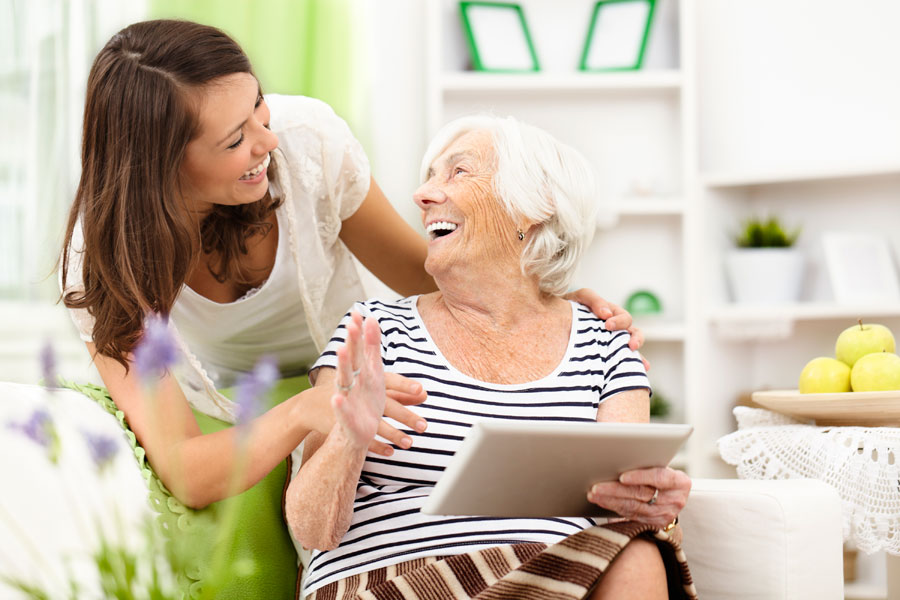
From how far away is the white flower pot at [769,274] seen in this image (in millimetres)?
2824

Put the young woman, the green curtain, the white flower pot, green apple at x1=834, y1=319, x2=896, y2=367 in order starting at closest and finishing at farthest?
the young woman
green apple at x1=834, y1=319, x2=896, y2=367
the green curtain
the white flower pot

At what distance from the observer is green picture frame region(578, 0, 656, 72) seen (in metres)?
2.99

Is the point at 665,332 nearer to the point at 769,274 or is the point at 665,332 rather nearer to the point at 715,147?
the point at 769,274

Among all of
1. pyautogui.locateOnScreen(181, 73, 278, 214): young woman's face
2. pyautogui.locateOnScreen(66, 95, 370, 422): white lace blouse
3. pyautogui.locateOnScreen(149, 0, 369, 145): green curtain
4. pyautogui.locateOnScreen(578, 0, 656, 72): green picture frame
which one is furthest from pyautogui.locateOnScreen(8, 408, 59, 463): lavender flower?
pyautogui.locateOnScreen(578, 0, 656, 72): green picture frame

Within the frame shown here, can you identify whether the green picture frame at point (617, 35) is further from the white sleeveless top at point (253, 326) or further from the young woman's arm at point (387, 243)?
the white sleeveless top at point (253, 326)

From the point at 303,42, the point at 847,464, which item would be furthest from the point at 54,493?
the point at 303,42

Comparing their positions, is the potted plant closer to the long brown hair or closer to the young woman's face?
the young woman's face

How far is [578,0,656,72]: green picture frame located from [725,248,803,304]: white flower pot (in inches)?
30.1

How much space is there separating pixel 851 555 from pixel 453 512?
2.14 metres

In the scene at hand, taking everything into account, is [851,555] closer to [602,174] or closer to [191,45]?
[602,174]

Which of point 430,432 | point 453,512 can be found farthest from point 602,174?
point 453,512

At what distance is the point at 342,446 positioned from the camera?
1.14 m

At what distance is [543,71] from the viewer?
3156mm

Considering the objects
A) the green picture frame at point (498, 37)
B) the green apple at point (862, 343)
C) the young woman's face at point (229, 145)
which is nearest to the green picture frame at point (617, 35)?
the green picture frame at point (498, 37)
